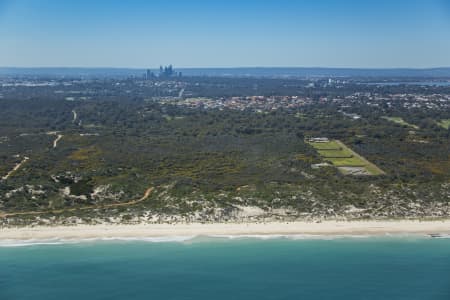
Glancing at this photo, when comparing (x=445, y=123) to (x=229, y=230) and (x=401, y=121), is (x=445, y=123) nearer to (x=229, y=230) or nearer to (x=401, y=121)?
(x=401, y=121)

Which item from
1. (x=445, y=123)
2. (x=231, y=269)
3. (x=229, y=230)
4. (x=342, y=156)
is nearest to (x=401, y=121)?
(x=445, y=123)

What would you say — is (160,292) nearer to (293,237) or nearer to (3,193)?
(293,237)

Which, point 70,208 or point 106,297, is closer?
point 106,297

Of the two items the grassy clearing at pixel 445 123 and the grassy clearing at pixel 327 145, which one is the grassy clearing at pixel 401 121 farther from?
the grassy clearing at pixel 327 145

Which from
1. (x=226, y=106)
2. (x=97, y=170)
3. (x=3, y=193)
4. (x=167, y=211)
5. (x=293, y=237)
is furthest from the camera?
→ (x=226, y=106)

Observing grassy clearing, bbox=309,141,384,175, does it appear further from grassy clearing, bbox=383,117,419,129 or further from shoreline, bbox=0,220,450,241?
grassy clearing, bbox=383,117,419,129

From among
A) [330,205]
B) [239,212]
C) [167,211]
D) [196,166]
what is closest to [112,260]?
[167,211]

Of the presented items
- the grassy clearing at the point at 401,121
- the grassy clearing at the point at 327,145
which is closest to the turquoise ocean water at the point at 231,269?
the grassy clearing at the point at 327,145

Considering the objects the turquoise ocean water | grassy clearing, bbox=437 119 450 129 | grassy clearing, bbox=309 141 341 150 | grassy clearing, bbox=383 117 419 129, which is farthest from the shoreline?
grassy clearing, bbox=437 119 450 129
